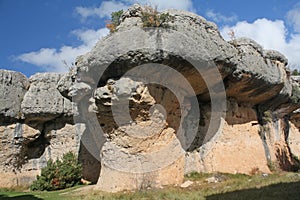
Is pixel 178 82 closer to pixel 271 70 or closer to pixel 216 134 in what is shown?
pixel 216 134

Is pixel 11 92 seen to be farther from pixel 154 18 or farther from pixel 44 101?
pixel 154 18

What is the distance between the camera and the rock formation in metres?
9.23

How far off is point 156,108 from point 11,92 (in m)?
8.70

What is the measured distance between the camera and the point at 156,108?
32.4 ft

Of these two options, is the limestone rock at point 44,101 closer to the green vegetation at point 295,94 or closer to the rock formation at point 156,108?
the rock formation at point 156,108

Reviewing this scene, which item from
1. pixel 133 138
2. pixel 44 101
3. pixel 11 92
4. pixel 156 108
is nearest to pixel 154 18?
pixel 156 108

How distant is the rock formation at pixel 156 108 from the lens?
30.3 feet

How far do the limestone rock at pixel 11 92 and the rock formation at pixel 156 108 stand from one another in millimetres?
46

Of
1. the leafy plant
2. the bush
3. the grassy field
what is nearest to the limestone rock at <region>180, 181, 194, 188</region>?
the grassy field

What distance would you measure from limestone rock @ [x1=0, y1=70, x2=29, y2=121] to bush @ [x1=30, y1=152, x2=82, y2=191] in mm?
3449

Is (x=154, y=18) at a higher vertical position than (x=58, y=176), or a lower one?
higher

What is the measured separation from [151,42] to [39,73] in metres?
9.34

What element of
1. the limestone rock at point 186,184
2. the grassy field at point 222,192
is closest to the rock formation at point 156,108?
the limestone rock at point 186,184

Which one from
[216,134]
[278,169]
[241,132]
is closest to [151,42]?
[216,134]
